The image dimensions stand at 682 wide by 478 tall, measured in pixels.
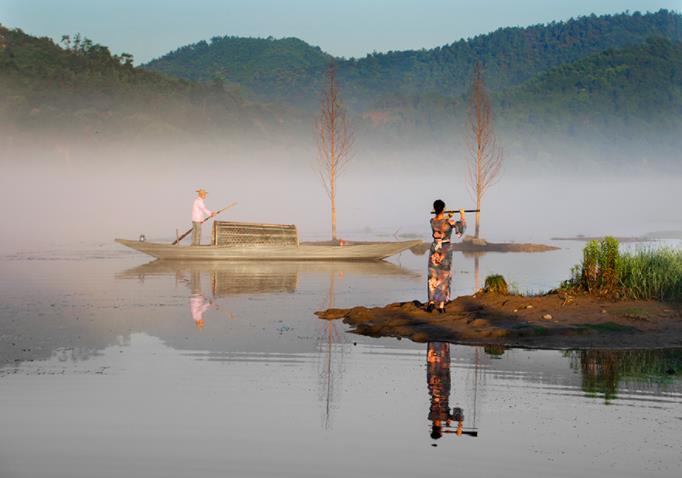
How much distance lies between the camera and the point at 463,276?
33.2 meters

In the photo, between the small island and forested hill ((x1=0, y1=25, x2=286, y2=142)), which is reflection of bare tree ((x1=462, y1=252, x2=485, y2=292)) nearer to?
the small island

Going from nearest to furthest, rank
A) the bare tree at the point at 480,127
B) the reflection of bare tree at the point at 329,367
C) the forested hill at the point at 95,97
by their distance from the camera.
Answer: the reflection of bare tree at the point at 329,367 < the bare tree at the point at 480,127 < the forested hill at the point at 95,97

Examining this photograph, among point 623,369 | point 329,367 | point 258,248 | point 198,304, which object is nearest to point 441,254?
point 329,367

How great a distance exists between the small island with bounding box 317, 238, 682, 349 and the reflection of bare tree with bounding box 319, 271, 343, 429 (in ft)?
1.80

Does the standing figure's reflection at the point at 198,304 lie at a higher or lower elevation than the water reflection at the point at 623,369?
higher

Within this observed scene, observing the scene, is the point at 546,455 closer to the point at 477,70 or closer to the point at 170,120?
the point at 477,70

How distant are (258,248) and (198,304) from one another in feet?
50.4

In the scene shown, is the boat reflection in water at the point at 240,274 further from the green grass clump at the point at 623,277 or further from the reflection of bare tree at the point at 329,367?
the green grass clump at the point at 623,277

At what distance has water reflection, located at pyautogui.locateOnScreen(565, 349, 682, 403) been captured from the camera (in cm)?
1396

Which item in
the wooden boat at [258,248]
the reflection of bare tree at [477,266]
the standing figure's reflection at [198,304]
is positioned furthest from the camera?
the wooden boat at [258,248]

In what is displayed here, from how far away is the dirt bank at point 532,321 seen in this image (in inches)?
703

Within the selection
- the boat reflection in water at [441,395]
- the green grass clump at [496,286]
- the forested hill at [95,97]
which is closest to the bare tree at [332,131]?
the forested hill at [95,97]

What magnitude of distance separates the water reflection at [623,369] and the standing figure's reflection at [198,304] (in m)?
6.92

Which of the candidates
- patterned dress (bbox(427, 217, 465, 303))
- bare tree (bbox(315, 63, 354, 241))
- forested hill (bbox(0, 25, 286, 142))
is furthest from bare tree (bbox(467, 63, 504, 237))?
forested hill (bbox(0, 25, 286, 142))
